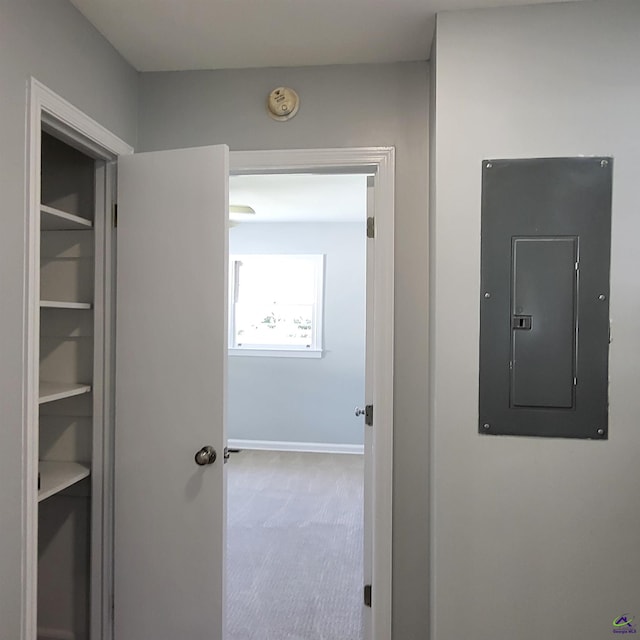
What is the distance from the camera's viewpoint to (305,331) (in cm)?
511

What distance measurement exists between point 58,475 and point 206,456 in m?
0.59

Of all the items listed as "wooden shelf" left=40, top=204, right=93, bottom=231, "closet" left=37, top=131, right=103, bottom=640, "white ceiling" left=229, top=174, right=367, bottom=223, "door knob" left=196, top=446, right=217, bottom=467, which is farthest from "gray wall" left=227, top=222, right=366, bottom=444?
"door knob" left=196, top=446, right=217, bottom=467

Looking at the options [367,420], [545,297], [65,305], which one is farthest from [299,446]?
[545,297]

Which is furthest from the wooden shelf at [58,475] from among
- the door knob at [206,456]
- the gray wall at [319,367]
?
the gray wall at [319,367]

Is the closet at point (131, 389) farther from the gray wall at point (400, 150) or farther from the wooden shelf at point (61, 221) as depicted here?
the gray wall at point (400, 150)

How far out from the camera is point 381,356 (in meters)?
1.87

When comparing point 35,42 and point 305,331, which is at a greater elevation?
point 35,42

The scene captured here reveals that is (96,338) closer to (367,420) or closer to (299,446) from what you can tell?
(367,420)

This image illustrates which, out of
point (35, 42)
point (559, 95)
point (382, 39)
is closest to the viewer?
point (35, 42)

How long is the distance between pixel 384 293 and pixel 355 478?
9.43ft

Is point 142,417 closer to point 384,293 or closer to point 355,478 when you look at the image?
point 384,293

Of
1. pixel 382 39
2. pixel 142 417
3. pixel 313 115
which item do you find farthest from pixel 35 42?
pixel 142 417

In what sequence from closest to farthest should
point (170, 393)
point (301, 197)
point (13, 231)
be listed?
point (13, 231) < point (170, 393) < point (301, 197)

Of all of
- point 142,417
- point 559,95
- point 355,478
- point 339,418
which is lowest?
point 355,478
